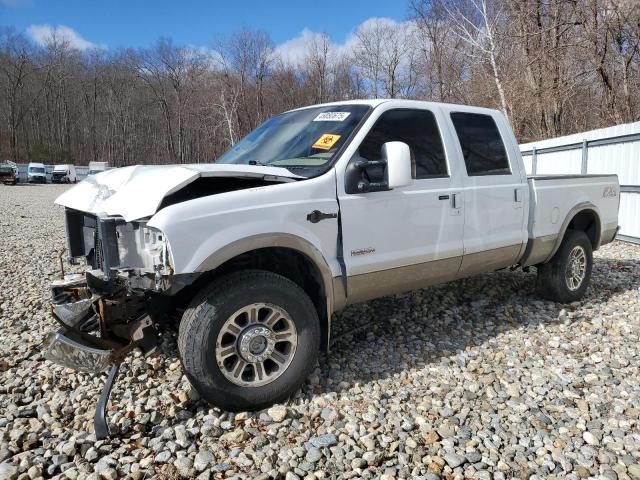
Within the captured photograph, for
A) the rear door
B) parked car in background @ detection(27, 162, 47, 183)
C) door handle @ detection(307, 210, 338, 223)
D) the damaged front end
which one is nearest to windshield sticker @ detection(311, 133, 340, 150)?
door handle @ detection(307, 210, 338, 223)

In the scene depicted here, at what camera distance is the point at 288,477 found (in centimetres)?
256

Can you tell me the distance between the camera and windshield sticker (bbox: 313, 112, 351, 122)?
3846 mm

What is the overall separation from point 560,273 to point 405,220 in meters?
2.57

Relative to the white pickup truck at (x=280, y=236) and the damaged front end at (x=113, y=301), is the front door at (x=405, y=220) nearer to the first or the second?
the white pickup truck at (x=280, y=236)

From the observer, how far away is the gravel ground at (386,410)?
2678 mm

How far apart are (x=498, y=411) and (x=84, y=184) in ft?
11.0

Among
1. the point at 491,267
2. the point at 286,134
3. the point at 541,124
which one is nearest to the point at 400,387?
the point at 491,267

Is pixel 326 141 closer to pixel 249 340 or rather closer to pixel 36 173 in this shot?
pixel 249 340

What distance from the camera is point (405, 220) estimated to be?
3777 millimetres

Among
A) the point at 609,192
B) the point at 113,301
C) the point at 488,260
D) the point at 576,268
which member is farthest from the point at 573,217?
the point at 113,301

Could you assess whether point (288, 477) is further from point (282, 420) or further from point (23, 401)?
point (23, 401)

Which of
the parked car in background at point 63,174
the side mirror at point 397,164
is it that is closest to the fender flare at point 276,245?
the side mirror at point 397,164

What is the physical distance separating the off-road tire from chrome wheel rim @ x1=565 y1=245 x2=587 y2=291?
0.04 metres

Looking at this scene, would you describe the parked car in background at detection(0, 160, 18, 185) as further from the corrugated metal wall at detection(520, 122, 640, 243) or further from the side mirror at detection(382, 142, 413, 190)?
the side mirror at detection(382, 142, 413, 190)
